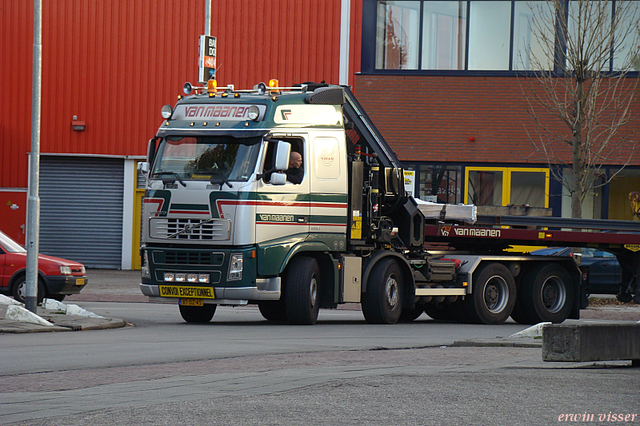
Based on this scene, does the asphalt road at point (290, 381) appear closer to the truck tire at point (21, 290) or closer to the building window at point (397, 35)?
the truck tire at point (21, 290)

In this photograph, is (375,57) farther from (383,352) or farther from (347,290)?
(383,352)

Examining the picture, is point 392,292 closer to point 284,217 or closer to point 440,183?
point 284,217

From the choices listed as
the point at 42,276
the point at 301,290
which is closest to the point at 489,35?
the point at 42,276

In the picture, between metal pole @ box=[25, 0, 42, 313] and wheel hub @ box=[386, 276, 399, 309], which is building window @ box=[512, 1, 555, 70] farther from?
metal pole @ box=[25, 0, 42, 313]

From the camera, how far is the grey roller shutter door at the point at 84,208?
31.5 m

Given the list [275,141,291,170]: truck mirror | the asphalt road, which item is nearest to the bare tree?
[275,141,291,170]: truck mirror

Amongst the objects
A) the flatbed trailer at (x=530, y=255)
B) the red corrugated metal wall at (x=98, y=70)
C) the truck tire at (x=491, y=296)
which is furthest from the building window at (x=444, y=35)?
the truck tire at (x=491, y=296)

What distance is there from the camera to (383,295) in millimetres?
15555

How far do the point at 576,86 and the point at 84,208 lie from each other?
50.0 ft

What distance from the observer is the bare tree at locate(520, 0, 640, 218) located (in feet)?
87.0

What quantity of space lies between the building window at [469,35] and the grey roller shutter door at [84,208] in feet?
29.0

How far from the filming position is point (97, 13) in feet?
103

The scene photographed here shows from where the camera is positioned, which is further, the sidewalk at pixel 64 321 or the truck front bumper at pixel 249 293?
the truck front bumper at pixel 249 293

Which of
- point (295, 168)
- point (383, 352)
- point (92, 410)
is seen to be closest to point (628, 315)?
point (295, 168)
